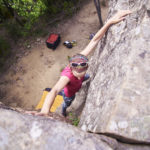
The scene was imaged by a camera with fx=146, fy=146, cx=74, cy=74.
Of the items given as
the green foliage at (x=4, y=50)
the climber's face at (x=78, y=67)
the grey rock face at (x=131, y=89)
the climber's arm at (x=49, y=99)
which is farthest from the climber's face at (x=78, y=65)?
the green foliage at (x=4, y=50)

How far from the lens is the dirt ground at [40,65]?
7775 mm

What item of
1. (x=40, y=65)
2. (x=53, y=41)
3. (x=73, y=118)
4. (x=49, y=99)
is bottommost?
(x=73, y=118)

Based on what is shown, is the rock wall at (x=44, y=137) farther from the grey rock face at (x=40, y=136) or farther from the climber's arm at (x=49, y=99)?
the climber's arm at (x=49, y=99)

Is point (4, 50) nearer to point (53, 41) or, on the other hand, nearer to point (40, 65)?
point (40, 65)

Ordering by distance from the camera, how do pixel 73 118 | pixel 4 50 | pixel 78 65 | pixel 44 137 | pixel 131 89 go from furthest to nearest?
pixel 4 50 → pixel 73 118 → pixel 78 65 → pixel 131 89 → pixel 44 137

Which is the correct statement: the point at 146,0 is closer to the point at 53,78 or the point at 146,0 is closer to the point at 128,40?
the point at 128,40

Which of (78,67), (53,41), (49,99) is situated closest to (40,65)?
(53,41)

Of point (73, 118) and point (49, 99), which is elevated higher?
point (49, 99)

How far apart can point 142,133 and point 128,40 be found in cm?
151

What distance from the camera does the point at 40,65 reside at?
8461mm

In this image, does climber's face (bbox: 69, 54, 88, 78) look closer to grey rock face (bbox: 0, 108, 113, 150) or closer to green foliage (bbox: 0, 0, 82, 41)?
grey rock face (bbox: 0, 108, 113, 150)

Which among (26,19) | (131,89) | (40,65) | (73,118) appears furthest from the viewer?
(26,19)

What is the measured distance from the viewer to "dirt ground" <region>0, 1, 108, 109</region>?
7775 mm

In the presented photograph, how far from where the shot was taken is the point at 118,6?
11.6ft
